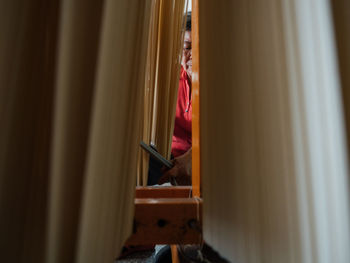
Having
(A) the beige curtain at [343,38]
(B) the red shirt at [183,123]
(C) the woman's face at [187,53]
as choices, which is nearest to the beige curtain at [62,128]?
(A) the beige curtain at [343,38]

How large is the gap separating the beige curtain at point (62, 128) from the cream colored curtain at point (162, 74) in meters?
0.59

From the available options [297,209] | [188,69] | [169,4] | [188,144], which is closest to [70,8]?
[297,209]

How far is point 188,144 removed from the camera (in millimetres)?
1642

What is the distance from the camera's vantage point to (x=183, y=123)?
175 centimetres

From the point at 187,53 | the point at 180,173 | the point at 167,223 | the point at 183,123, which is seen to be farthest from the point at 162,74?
the point at 187,53

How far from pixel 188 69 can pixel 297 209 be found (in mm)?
1837

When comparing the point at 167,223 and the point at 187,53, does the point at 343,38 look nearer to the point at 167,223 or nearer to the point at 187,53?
the point at 167,223

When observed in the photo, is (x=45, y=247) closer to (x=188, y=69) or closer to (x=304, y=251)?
(x=304, y=251)

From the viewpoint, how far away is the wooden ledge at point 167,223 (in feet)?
1.11

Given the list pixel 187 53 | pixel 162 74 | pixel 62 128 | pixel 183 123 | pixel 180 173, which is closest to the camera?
pixel 62 128

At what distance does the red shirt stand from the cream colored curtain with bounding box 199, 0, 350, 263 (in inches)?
52.4

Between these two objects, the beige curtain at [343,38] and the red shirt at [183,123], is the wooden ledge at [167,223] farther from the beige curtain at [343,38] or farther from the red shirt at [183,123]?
the red shirt at [183,123]

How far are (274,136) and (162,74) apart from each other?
2.53 ft

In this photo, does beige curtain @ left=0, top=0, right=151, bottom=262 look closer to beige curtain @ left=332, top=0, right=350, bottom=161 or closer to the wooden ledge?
the wooden ledge
